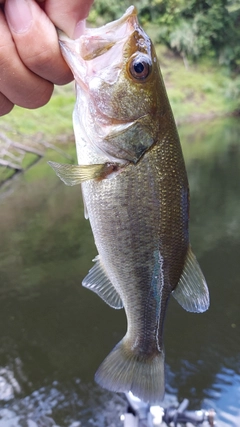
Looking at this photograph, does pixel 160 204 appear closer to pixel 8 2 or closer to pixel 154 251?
pixel 154 251

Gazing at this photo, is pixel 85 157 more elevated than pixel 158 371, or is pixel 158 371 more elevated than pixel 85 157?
pixel 85 157

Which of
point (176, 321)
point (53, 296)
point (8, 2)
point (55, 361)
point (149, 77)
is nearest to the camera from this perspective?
point (8, 2)

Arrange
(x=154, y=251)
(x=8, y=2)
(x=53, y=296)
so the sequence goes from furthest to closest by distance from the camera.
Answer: (x=53, y=296), (x=154, y=251), (x=8, y=2)

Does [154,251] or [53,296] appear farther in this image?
[53,296]

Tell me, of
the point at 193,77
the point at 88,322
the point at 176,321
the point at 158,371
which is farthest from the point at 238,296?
the point at 193,77

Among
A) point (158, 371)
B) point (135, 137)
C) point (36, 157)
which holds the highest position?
point (135, 137)

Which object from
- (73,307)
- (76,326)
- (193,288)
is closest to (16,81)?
(193,288)

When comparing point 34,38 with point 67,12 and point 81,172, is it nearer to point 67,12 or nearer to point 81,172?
point 67,12
